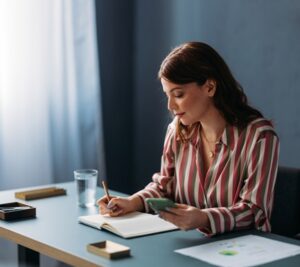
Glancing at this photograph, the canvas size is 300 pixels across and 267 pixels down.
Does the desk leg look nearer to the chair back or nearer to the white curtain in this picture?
the chair back

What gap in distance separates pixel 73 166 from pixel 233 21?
3.75 feet

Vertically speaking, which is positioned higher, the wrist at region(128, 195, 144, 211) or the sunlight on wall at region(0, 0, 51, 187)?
the sunlight on wall at region(0, 0, 51, 187)

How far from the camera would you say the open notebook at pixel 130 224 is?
1908 mm

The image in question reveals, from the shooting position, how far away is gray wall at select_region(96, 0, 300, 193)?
3039 millimetres

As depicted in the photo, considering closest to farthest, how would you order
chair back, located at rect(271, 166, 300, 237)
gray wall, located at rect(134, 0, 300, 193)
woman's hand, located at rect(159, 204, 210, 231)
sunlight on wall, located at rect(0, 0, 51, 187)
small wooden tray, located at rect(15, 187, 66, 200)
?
woman's hand, located at rect(159, 204, 210, 231) → chair back, located at rect(271, 166, 300, 237) → small wooden tray, located at rect(15, 187, 66, 200) → gray wall, located at rect(134, 0, 300, 193) → sunlight on wall, located at rect(0, 0, 51, 187)

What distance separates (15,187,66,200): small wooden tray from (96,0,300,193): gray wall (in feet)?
3.84

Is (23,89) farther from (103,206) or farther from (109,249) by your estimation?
(109,249)

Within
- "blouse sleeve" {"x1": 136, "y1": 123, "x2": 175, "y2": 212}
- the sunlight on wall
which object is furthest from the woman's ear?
the sunlight on wall

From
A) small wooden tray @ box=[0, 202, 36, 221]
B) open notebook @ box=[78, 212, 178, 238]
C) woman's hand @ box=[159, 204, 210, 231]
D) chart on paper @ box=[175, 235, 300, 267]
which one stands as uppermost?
woman's hand @ box=[159, 204, 210, 231]

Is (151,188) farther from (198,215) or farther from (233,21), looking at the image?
(233,21)

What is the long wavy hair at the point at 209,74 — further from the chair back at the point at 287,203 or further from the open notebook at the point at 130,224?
the open notebook at the point at 130,224

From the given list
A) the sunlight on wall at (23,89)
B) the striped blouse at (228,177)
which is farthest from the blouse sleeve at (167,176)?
the sunlight on wall at (23,89)

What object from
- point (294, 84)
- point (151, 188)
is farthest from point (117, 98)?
point (151, 188)

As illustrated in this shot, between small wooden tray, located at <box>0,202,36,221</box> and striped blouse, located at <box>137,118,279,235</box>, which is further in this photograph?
small wooden tray, located at <box>0,202,36,221</box>
